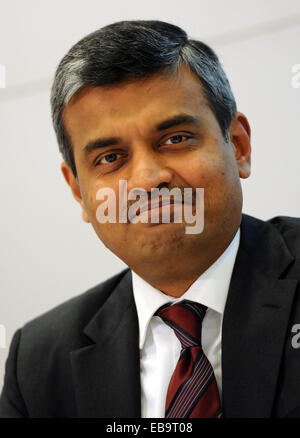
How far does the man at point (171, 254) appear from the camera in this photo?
0.93 meters

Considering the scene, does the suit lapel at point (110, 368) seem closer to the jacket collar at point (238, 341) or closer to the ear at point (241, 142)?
the jacket collar at point (238, 341)

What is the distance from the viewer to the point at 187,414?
930 millimetres

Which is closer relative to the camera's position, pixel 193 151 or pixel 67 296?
pixel 193 151

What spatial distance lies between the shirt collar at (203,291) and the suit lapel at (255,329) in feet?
0.06

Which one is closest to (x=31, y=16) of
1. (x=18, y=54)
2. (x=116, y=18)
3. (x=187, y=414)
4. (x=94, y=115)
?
(x=18, y=54)

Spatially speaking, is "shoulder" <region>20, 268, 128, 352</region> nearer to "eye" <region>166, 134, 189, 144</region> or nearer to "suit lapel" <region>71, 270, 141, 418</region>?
"suit lapel" <region>71, 270, 141, 418</region>

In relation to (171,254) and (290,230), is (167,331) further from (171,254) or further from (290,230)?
(290,230)

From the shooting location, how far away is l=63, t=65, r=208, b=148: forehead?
935 millimetres

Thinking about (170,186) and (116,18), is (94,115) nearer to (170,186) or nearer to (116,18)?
(170,186)

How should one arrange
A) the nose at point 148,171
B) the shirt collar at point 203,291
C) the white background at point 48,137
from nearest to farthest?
the nose at point 148,171
the shirt collar at point 203,291
the white background at point 48,137

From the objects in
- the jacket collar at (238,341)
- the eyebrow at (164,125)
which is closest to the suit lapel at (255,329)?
the jacket collar at (238,341)

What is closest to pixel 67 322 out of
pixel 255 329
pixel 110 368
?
pixel 110 368

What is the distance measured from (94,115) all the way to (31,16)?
657mm

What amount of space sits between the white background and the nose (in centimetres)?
40
